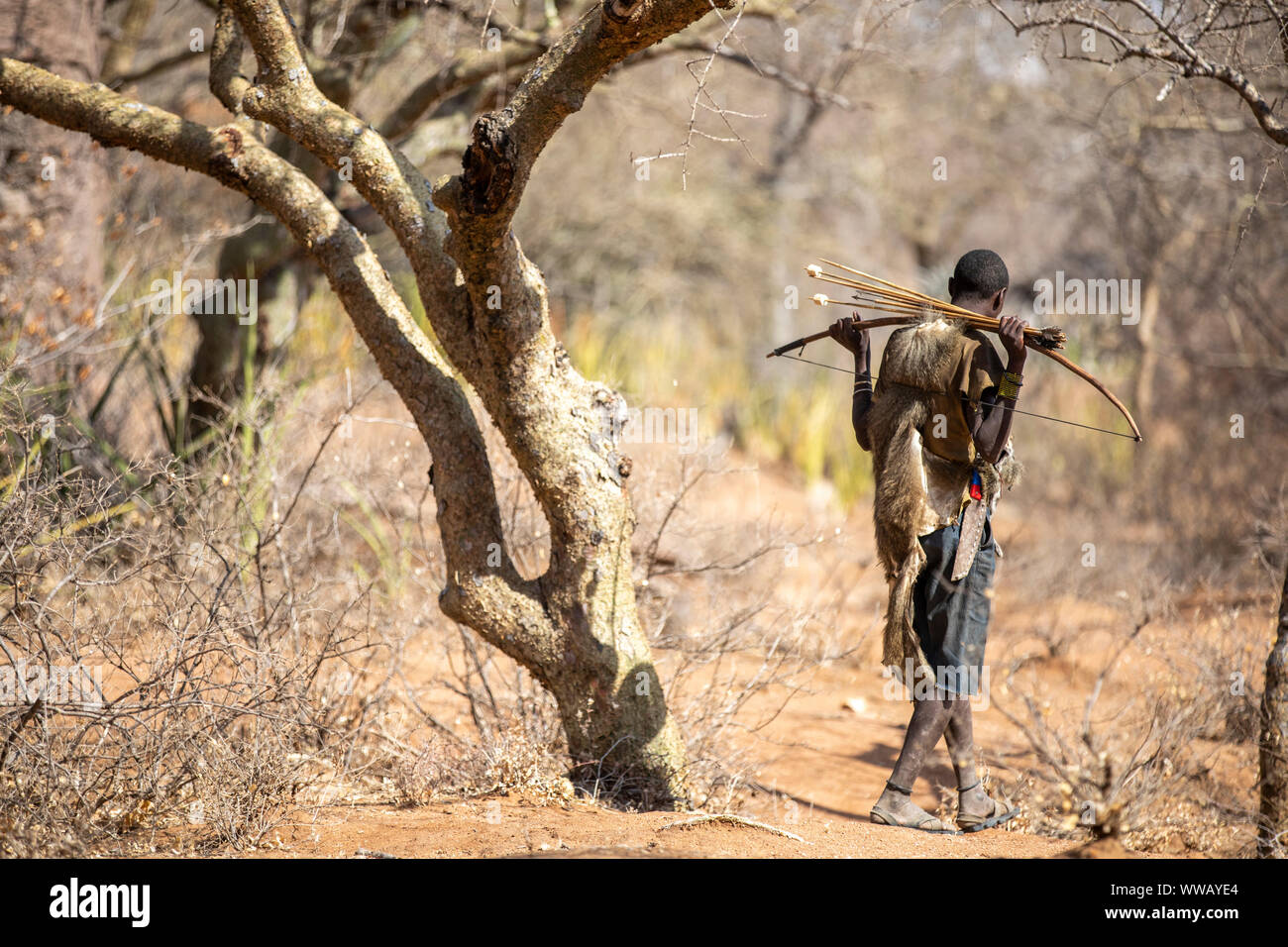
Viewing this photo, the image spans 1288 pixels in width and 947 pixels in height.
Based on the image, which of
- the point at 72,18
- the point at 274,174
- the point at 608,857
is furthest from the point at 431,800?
the point at 72,18

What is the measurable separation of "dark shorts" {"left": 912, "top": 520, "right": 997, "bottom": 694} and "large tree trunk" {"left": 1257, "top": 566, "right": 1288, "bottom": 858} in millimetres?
1050

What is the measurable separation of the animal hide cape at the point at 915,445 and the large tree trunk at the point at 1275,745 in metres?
1.12

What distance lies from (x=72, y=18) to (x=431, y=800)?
192 inches

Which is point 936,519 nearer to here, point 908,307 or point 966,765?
point 908,307

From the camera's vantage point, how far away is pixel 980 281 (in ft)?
11.4

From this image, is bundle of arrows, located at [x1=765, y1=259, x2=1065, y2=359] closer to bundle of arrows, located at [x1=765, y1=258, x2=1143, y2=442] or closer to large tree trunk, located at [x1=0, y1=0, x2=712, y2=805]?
bundle of arrows, located at [x1=765, y1=258, x2=1143, y2=442]

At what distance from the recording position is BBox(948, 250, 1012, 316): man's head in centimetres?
347

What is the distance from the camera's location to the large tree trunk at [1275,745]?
3.66 m

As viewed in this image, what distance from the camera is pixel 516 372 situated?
3682mm

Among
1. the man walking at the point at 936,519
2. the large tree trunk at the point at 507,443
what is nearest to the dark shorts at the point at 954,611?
the man walking at the point at 936,519

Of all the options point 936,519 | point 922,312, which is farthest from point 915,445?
point 922,312

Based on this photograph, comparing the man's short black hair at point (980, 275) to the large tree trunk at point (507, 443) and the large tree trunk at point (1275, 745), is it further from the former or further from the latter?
the large tree trunk at point (1275, 745)

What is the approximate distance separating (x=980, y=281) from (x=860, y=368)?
0.48m

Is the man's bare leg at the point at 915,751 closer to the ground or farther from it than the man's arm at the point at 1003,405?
closer to the ground
